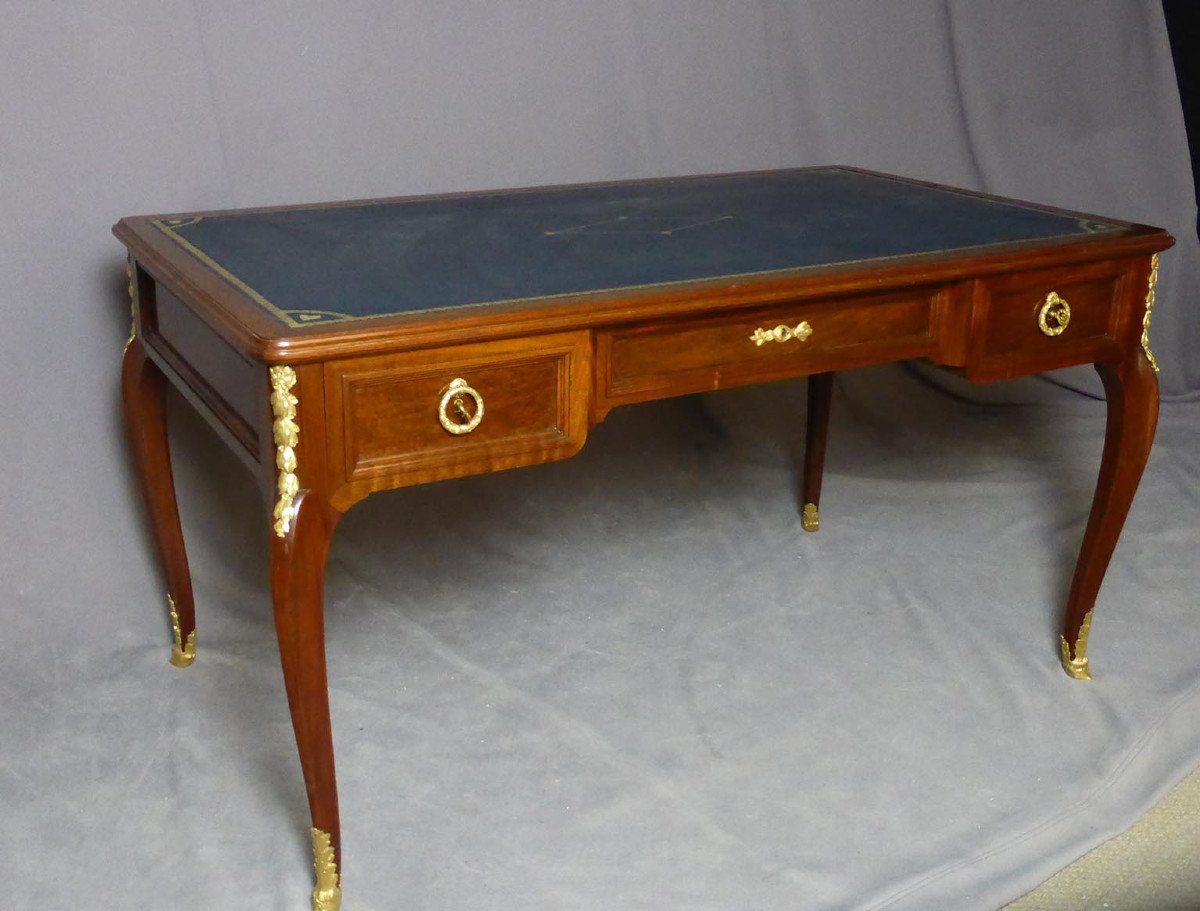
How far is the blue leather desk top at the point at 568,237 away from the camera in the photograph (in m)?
1.92

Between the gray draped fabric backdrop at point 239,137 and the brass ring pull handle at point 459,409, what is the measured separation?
2.64ft

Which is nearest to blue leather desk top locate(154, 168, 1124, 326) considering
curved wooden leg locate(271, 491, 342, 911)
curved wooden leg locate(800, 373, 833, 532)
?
curved wooden leg locate(271, 491, 342, 911)

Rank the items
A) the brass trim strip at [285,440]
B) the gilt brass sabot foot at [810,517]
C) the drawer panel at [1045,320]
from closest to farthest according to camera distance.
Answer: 1. the brass trim strip at [285,440]
2. the drawer panel at [1045,320]
3. the gilt brass sabot foot at [810,517]

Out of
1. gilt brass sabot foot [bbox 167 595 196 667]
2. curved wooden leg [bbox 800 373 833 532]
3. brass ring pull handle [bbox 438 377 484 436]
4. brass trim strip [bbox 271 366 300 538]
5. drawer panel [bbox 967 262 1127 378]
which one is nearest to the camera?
brass trim strip [bbox 271 366 300 538]

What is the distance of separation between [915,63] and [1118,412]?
57.2 inches

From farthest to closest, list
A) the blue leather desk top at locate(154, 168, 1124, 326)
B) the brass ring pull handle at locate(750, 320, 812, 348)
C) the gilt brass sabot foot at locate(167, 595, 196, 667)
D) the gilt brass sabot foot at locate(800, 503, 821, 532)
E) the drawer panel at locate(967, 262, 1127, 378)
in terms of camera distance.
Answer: the gilt brass sabot foot at locate(800, 503, 821, 532) → the gilt brass sabot foot at locate(167, 595, 196, 667) → the drawer panel at locate(967, 262, 1127, 378) → the brass ring pull handle at locate(750, 320, 812, 348) → the blue leather desk top at locate(154, 168, 1124, 326)

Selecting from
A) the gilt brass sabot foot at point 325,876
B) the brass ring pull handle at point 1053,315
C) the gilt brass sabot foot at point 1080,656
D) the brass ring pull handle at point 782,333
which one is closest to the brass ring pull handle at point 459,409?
the brass ring pull handle at point 782,333

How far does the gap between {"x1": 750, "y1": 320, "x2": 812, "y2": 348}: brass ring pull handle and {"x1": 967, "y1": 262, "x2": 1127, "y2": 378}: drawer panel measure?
321 millimetres

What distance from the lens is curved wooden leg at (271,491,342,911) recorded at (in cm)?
176

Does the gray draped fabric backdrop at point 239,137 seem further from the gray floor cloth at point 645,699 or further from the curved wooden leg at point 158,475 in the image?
the curved wooden leg at point 158,475

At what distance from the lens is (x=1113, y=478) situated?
2.48m

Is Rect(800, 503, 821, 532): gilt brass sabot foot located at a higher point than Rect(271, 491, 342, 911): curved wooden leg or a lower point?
lower

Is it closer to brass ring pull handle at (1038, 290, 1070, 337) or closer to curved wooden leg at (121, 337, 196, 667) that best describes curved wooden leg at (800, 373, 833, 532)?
brass ring pull handle at (1038, 290, 1070, 337)

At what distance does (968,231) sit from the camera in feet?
7.68
